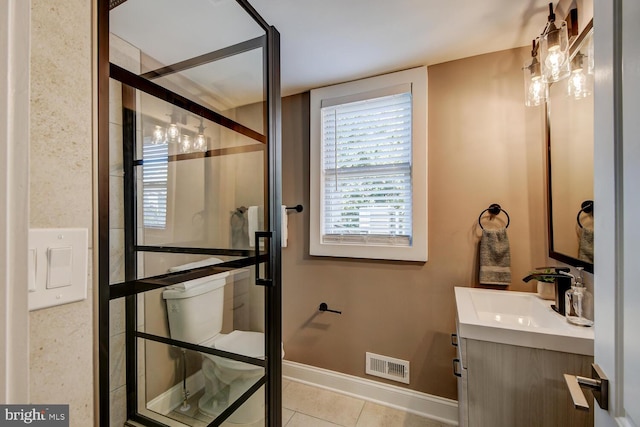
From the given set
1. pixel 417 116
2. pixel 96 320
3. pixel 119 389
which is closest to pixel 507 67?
pixel 417 116

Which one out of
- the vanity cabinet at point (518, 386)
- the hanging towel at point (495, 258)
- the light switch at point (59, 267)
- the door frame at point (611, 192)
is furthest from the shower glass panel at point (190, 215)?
the hanging towel at point (495, 258)

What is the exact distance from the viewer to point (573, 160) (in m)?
1.21

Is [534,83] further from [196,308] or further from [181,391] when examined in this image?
[181,391]

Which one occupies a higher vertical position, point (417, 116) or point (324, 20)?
point (324, 20)

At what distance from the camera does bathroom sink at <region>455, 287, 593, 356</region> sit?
97 cm

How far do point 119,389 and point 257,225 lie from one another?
0.80 metres

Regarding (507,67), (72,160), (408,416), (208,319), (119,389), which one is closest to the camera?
(72,160)

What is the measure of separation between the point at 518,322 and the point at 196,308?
1532 mm

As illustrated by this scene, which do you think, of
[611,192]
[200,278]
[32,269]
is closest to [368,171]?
[200,278]

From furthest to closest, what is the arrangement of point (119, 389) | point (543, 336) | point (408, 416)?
1. point (408, 416)
2. point (543, 336)
3. point (119, 389)

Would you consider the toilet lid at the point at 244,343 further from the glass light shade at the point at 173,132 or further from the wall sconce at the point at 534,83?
the wall sconce at the point at 534,83

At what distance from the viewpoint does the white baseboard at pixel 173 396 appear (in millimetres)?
1087

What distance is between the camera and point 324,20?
4.69 ft

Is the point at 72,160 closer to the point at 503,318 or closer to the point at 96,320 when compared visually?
the point at 96,320
